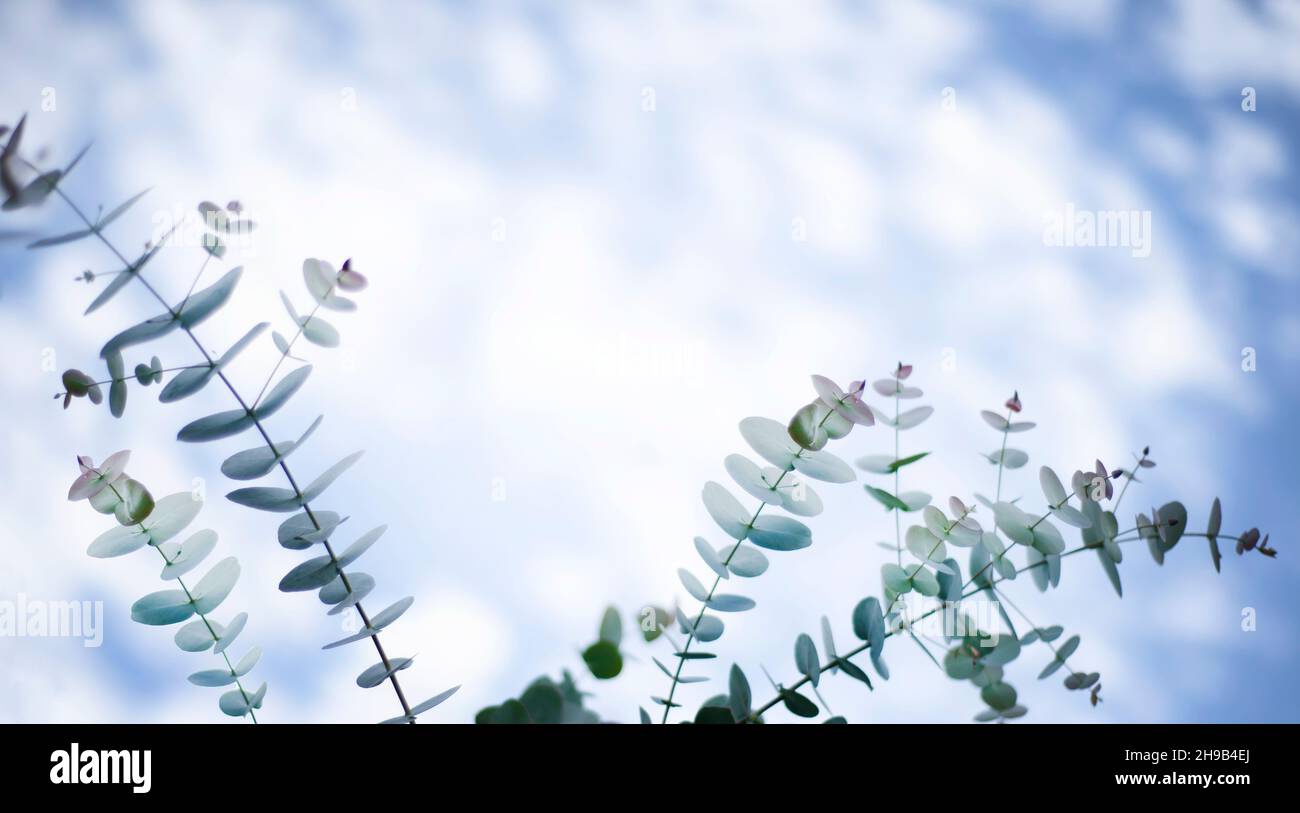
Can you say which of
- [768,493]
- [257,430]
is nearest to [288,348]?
[257,430]

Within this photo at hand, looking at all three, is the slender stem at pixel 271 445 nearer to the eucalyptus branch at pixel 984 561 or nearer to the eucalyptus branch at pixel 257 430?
the eucalyptus branch at pixel 257 430

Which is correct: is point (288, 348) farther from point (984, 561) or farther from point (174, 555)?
point (984, 561)

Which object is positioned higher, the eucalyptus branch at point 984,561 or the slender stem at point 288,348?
the slender stem at point 288,348

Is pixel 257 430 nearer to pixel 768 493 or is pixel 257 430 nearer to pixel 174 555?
pixel 174 555

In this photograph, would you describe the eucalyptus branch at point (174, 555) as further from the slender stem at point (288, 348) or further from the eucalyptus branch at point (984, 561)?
the eucalyptus branch at point (984, 561)

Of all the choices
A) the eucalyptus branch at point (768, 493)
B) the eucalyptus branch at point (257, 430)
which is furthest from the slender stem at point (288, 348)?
the eucalyptus branch at point (768, 493)

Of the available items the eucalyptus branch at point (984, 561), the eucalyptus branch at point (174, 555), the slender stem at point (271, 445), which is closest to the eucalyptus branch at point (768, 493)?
the eucalyptus branch at point (984, 561)

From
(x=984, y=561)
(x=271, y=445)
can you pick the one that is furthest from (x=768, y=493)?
(x=271, y=445)

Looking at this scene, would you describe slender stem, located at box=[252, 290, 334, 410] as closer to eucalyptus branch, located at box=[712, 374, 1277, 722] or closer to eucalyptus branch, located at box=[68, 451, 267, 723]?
eucalyptus branch, located at box=[68, 451, 267, 723]

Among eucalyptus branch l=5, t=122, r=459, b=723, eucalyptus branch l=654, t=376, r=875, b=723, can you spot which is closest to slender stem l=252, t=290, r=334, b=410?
eucalyptus branch l=5, t=122, r=459, b=723
